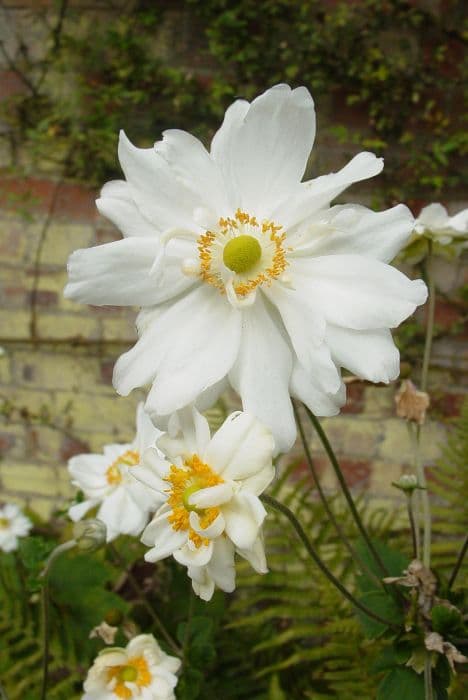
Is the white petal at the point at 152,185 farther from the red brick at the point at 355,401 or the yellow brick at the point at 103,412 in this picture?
the yellow brick at the point at 103,412

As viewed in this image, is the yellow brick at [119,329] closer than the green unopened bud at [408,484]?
No

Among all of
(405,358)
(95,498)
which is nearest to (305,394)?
(95,498)

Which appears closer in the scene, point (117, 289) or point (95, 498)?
point (117, 289)

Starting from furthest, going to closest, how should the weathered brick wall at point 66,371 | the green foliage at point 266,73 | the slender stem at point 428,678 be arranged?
1. the weathered brick wall at point 66,371
2. the green foliage at point 266,73
3. the slender stem at point 428,678

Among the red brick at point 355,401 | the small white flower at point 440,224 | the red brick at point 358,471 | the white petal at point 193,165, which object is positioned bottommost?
the red brick at point 358,471

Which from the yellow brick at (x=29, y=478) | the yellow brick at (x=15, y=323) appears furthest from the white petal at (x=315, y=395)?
the yellow brick at (x=29, y=478)

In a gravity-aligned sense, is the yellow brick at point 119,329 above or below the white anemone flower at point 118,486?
above

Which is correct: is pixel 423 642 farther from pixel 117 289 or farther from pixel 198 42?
pixel 198 42
